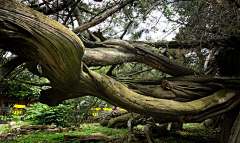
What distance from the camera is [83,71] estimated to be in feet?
7.85

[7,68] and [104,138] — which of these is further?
[104,138]

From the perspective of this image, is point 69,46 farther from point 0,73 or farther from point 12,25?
point 0,73

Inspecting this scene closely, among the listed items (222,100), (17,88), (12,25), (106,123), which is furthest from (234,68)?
(17,88)

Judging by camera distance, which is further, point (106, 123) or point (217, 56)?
point (106, 123)

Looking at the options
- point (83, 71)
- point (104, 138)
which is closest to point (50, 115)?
point (104, 138)

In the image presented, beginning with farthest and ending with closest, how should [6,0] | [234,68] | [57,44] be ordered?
[234,68]
[57,44]
[6,0]

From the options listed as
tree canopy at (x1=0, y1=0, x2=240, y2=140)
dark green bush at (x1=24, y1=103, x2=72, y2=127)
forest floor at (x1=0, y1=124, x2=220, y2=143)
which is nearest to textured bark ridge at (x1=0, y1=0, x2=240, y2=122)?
tree canopy at (x1=0, y1=0, x2=240, y2=140)

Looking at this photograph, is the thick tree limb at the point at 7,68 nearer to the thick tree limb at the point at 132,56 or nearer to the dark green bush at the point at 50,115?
the thick tree limb at the point at 132,56

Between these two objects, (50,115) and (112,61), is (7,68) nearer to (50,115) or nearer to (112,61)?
(112,61)

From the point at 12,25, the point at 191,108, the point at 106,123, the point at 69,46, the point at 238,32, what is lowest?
the point at 106,123

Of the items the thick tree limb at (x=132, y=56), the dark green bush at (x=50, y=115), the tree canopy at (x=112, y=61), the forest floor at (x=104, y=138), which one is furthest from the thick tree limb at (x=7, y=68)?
the dark green bush at (x=50, y=115)

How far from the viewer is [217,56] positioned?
4707mm

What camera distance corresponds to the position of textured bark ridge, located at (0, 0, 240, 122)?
5.09ft

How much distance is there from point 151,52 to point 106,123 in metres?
6.17
